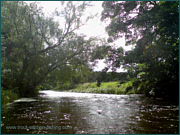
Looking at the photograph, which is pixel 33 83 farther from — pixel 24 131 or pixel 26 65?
pixel 24 131

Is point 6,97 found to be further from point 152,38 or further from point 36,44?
point 152,38

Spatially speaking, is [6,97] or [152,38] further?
[152,38]

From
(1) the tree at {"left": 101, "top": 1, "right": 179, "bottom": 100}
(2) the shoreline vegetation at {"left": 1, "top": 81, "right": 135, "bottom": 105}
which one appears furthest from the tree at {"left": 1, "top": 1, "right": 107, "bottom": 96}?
(1) the tree at {"left": 101, "top": 1, "right": 179, "bottom": 100}

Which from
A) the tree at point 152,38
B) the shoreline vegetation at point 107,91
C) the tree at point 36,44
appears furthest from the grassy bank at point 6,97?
the tree at point 152,38

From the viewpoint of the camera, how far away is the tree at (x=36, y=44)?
1299 cm

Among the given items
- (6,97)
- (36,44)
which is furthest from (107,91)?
(6,97)

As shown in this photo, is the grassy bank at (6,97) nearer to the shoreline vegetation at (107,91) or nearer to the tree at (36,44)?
the shoreline vegetation at (107,91)

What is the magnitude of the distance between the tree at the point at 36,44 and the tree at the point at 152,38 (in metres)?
3.89

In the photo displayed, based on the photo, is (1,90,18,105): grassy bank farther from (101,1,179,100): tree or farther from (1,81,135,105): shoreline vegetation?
(101,1,179,100): tree

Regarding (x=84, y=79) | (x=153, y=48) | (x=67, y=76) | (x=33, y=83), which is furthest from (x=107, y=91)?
(x=153, y=48)

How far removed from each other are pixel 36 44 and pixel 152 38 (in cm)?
974

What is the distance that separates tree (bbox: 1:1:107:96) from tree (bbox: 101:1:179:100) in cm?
389

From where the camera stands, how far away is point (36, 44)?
45.2 feet

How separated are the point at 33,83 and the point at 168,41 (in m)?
13.2
